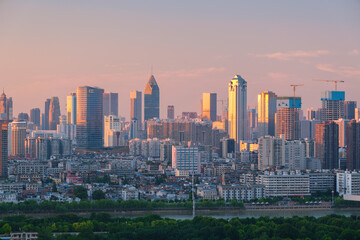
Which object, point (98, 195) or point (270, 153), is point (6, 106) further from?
point (98, 195)

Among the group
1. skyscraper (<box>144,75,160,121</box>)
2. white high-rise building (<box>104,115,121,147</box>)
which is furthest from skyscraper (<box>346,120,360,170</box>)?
skyscraper (<box>144,75,160,121</box>)

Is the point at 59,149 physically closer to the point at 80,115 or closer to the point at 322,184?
the point at 80,115

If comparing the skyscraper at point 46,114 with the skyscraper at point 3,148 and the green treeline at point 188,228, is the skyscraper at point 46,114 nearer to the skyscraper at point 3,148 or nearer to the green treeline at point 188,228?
the skyscraper at point 3,148

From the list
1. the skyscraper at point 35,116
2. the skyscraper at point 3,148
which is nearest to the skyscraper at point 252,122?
the skyscraper at point 35,116

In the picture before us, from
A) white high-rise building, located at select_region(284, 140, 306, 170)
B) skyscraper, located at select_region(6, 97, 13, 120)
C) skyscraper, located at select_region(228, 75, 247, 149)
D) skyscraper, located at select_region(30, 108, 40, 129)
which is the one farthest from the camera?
skyscraper, located at select_region(30, 108, 40, 129)

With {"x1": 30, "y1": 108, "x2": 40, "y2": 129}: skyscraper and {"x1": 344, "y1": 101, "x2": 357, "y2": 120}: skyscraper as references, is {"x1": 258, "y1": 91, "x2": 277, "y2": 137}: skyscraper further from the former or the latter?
{"x1": 30, "y1": 108, "x2": 40, "y2": 129}: skyscraper

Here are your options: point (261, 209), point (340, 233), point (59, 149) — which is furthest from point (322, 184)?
point (59, 149)
